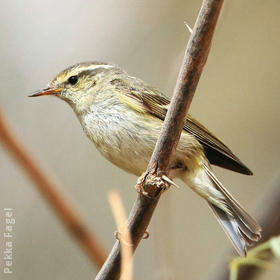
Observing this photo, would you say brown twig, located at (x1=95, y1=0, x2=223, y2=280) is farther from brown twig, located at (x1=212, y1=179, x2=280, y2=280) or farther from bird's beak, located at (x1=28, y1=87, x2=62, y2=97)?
bird's beak, located at (x1=28, y1=87, x2=62, y2=97)

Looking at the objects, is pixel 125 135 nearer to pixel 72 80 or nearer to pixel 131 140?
pixel 131 140

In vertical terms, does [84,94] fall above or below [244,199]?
above

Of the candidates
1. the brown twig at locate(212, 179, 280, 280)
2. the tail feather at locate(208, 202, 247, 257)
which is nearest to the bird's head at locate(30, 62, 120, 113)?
the tail feather at locate(208, 202, 247, 257)

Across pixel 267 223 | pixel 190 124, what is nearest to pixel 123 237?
pixel 267 223

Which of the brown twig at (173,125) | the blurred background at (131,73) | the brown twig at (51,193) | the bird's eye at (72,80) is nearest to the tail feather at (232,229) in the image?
the blurred background at (131,73)

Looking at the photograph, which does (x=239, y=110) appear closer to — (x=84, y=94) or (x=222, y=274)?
(x=84, y=94)

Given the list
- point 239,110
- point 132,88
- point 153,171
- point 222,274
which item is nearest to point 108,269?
point 153,171
